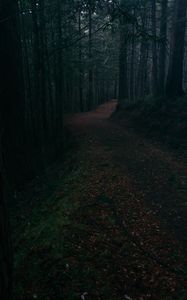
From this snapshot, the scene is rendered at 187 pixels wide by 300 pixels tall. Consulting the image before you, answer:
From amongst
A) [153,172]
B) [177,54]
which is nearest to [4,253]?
[153,172]

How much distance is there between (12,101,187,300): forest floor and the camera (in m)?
5.69

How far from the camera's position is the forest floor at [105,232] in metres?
5.69

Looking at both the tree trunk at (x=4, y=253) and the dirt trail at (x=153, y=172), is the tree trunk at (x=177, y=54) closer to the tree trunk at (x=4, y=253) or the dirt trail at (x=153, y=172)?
the dirt trail at (x=153, y=172)

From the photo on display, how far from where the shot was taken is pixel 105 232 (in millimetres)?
7352

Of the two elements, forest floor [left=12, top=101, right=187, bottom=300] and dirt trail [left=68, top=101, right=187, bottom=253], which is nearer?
forest floor [left=12, top=101, right=187, bottom=300]

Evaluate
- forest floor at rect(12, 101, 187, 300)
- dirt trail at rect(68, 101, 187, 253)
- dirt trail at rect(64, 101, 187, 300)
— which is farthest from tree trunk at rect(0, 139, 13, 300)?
dirt trail at rect(68, 101, 187, 253)

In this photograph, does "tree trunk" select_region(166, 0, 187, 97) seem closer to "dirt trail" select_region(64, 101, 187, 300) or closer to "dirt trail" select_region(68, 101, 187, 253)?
"dirt trail" select_region(68, 101, 187, 253)

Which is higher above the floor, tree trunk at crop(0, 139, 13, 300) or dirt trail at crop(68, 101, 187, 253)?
tree trunk at crop(0, 139, 13, 300)

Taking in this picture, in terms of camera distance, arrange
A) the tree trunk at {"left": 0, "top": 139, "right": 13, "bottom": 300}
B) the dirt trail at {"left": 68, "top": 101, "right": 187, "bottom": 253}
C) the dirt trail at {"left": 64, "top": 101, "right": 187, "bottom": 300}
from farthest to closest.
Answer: the dirt trail at {"left": 68, "top": 101, "right": 187, "bottom": 253}
the dirt trail at {"left": 64, "top": 101, "right": 187, "bottom": 300}
the tree trunk at {"left": 0, "top": 139, "right": 13, "bottom": 300}

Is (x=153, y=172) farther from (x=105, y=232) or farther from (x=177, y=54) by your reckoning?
(x=177, y=54)

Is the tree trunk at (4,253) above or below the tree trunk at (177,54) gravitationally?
below

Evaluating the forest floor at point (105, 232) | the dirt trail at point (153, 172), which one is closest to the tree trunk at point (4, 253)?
the forest floor at point (105, 232)

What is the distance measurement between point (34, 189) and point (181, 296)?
23.4ft

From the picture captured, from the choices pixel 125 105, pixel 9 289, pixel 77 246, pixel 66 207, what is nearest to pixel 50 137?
pixel 125 105
